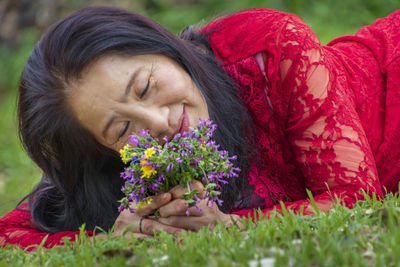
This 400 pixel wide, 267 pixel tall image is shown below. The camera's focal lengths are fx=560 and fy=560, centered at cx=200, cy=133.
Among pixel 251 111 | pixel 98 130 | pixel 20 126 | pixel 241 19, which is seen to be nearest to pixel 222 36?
pixel 241 19

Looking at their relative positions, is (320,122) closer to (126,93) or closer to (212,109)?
(212,109)

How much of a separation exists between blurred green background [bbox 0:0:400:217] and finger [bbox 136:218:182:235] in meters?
4.06

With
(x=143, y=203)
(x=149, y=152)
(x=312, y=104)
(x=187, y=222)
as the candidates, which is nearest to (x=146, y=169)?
(x=149, y=152)

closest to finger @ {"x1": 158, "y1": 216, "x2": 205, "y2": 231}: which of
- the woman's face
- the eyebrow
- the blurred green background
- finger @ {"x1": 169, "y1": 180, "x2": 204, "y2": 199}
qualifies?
finger @ {"x1": 169, "y1": 180, "x2": 204, "y2": 199}

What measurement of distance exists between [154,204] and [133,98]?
53 centimetres

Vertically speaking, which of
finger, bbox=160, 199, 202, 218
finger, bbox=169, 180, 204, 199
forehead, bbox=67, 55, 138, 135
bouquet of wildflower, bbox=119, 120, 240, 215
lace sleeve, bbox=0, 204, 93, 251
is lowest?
lace sleeve, bbox=0, 204, 93, 251

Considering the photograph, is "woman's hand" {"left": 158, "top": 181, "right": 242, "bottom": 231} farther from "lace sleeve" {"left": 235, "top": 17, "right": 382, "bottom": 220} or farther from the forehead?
the forehead

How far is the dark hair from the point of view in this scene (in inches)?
113

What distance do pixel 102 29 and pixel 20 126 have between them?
Result: 0.86 m

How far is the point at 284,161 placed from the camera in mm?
3277

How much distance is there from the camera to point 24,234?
318cm

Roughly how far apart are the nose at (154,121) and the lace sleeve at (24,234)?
68 centimetres

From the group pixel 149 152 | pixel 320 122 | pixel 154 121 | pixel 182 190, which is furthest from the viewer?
pixel 320 122

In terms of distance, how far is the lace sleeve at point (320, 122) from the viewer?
9.21 feet
